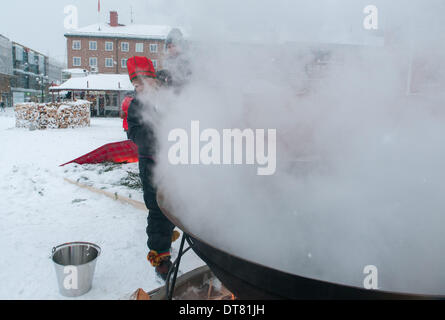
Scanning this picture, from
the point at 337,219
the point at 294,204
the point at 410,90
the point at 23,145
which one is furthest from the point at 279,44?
the point at 23,145

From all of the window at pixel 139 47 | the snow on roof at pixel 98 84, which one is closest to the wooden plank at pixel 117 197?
the snow on roof at pixel 98 84

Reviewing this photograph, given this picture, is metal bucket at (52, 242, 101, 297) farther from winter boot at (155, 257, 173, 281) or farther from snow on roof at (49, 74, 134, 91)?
snow on roof at (49, 74, 134, 91)

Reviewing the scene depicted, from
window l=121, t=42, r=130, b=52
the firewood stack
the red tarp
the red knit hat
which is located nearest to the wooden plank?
the red tarp

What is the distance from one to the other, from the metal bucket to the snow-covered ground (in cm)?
10

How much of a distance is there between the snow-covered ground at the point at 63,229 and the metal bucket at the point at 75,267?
10 centimetres

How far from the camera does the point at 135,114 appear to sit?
7.77ft

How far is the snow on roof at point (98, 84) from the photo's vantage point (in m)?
21.1

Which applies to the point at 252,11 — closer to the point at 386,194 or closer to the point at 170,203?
the point at 170,203

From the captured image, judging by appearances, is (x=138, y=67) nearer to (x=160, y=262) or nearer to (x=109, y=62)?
(x=160, y=262)

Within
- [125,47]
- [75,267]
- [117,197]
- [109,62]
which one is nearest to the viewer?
[75,267]

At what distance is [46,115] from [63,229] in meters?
11.2

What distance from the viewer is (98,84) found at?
22172mm

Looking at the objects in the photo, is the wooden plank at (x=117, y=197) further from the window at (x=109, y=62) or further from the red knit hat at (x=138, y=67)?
the window at (x=109, y=62)

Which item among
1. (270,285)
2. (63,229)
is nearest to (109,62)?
(63,229)
